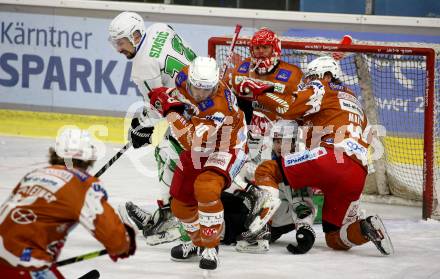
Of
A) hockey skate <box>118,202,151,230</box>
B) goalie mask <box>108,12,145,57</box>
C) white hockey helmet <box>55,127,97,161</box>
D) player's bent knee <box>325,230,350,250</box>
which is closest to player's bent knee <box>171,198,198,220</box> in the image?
hockey skate <box>118,202,151,230</box>

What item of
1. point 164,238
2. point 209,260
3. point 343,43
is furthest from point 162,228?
point 343,43

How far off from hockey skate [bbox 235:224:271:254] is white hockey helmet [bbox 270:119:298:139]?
2.11 ft

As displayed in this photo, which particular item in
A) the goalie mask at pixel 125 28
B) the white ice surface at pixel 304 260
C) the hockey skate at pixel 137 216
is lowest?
the white ice surface at pixel 304 260

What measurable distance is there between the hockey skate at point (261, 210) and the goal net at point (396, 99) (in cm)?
131

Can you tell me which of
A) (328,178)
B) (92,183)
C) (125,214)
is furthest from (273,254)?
(92,183)

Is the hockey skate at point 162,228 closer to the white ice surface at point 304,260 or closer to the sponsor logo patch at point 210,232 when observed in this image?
the white ice surface at point 304,260

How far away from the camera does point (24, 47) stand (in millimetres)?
9414

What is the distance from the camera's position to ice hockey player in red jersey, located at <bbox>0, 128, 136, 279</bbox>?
363 centimetres

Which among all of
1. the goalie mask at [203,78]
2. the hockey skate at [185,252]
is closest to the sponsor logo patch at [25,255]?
the goalie mask at [203,78]

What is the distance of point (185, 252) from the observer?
17.6 feet

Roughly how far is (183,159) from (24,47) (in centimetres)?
440

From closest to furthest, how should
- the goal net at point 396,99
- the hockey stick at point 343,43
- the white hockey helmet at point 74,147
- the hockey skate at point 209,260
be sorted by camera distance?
the white hockey helmet at point 74,147 < the hockey skate at point 209,260 < the goal net at point 396,99 < the hockey stick at point 343,43

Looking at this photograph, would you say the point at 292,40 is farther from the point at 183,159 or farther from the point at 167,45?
the point at 183,159

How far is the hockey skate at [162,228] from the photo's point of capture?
573 centimetres
